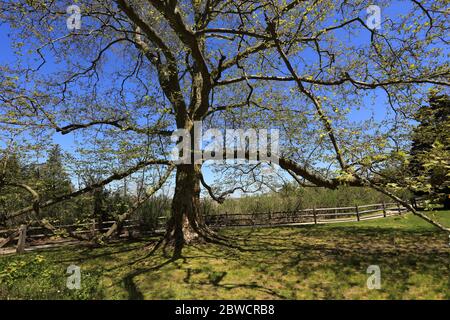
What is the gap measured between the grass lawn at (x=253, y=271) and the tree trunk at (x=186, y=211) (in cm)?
87

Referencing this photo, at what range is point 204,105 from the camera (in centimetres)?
1181

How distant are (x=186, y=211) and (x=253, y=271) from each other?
180 inches

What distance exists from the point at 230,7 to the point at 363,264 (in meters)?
8.56

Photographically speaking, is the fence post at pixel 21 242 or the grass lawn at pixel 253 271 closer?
the grass lawn at pixel 253 271

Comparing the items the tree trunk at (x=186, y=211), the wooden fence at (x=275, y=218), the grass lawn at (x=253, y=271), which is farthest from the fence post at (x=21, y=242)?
the wooden fence at (x=275, y=218)

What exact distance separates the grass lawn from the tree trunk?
87 cm

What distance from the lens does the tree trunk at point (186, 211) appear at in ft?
38.1

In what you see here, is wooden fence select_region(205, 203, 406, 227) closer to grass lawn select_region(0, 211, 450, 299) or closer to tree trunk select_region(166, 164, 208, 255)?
tree trunk select_region(166, 164, 208, 255)

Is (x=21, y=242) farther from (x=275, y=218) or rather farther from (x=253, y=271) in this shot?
(x=275, y=218)

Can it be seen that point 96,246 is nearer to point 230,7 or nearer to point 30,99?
A: point 30,99

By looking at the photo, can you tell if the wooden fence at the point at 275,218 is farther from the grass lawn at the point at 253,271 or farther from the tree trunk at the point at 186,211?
the grass lawn at the point at 253,271

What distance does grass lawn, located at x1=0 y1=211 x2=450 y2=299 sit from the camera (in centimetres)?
643

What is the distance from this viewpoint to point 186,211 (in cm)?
1205
